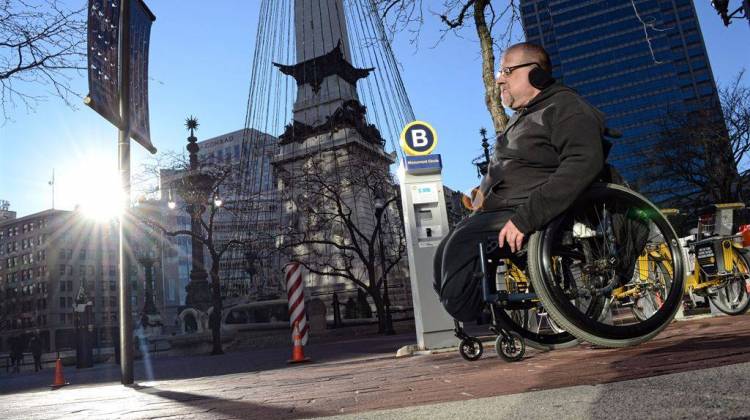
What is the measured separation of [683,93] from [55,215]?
107166 millimetres

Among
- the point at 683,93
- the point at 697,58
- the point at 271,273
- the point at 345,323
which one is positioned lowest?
the point at 345,323

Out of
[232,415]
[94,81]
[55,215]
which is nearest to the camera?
[232,415]

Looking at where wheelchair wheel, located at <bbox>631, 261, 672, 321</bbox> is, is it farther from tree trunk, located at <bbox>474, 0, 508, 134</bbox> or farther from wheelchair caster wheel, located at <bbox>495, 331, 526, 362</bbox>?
tree trunk, located at <bbox>474, 0, 508, 134</bbox>

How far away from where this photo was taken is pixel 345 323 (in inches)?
1041

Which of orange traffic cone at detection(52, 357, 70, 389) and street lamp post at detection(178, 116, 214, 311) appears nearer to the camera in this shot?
orange traffic cone at detection(52, 357, 70, 389)

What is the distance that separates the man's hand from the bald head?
0.50 meters

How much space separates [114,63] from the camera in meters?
7.26

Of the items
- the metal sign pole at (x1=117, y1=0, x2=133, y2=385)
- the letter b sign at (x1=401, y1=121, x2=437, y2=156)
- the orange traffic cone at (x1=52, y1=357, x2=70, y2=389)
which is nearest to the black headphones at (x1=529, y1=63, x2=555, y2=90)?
the letter b sign at (x1=401, y1=121, x2=437, y2=156)

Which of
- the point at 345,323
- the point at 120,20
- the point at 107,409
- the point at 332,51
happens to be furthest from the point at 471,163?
the point at 332,51

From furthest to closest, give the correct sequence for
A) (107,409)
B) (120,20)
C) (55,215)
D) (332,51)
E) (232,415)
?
(55,215)
(332,51)
(120,20)
(107,409)
(232,415)

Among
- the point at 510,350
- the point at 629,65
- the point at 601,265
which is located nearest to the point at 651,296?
the point at 601,265

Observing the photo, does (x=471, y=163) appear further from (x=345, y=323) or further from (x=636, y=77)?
(x=636, y=77)

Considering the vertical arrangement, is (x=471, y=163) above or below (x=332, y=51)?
below

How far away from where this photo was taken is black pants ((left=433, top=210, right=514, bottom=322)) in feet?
5.21
